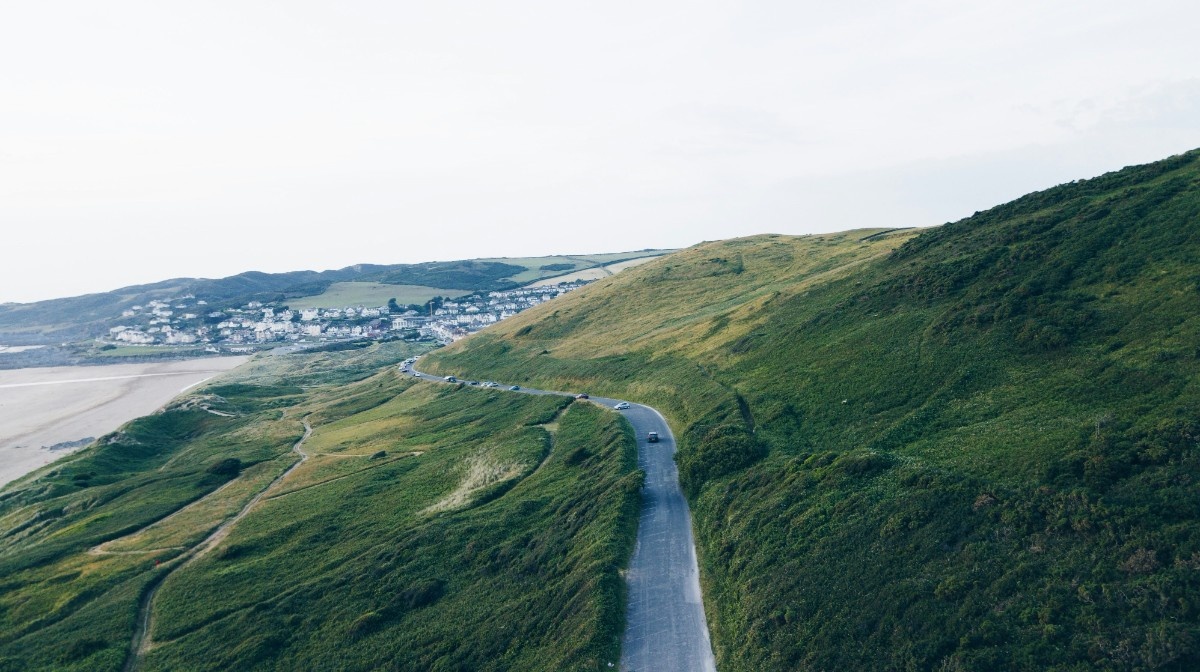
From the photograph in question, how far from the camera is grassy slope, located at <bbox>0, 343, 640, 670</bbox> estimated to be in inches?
1442

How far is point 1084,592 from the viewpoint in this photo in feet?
75.4

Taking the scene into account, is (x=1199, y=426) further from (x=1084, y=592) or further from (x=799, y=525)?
(x=799, y=525)

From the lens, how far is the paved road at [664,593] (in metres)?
28.4

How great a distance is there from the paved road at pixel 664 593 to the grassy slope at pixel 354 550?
1.11 m

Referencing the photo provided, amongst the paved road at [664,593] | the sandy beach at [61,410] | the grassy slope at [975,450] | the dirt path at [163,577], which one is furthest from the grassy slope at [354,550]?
the sandy beach at [61,410]

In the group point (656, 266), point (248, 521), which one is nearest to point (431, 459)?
point (248, 521)

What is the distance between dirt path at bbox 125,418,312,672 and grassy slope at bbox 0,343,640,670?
27.6 inches

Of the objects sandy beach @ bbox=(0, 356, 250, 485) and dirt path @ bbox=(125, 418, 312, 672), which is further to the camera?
sandy beach @ bbox=(0, 356, 250, 485)

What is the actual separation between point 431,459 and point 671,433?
31057 mm

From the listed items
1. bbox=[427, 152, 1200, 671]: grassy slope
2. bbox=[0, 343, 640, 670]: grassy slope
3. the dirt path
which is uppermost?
bbox=[427, 152, 1200, 671]: grassy slope

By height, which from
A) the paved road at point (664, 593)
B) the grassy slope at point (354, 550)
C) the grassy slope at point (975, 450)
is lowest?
the grassy slope at point (354, 550)

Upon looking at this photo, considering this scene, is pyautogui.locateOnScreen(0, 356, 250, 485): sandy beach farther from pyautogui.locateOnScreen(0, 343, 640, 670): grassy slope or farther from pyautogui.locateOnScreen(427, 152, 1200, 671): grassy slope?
pyautogui.locateOnScreen(427, 152, 1200, 671): grassy slope

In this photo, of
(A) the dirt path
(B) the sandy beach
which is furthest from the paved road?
(B) the sandy beach

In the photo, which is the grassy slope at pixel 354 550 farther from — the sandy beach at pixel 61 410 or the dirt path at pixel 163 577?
the sandy beach at pixel 61 410
